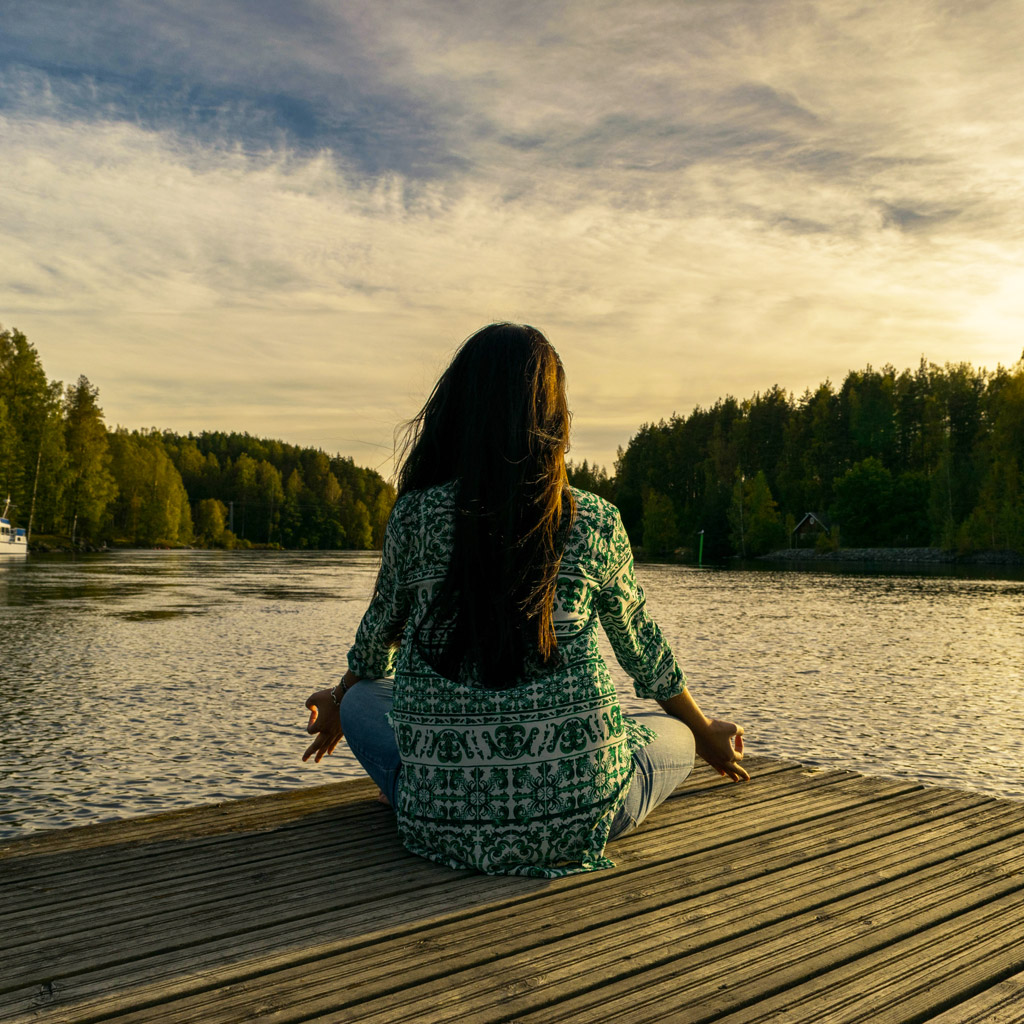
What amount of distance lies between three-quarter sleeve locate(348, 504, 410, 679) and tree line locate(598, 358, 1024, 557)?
59183 mm

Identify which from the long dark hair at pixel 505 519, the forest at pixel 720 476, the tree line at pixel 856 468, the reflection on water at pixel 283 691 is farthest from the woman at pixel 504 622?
the tree line at pixel 856 468

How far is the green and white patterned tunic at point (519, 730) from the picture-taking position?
236 cm

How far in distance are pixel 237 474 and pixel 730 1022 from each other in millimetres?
124662

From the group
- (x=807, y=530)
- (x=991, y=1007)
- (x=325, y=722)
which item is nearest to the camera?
(x=991, y=1007)

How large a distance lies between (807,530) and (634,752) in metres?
80.8

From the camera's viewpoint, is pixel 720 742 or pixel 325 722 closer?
pixel 720 742

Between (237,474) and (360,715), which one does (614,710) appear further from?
(237,474)

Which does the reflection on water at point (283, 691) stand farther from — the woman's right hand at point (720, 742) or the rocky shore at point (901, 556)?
the rocky shore at point (901, 556)

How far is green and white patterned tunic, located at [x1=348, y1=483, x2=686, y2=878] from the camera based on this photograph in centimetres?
236

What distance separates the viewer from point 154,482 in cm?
7981

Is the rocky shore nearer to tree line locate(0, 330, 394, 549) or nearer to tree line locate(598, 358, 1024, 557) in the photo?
tree line locate(598, 358, 1024, 557)

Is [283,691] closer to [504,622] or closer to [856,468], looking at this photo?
[504,622]

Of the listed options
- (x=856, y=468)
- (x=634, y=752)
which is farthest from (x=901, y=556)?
(x=634, y=752)

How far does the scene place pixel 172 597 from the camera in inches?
865
